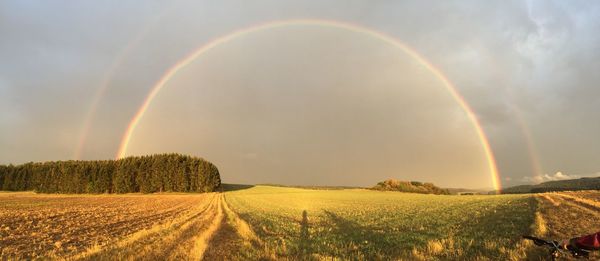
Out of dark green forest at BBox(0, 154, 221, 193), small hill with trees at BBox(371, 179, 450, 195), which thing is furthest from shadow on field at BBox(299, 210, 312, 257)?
small hill with trees at BBox(371, 179, 450, 195)

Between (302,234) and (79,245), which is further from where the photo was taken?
(302,234)

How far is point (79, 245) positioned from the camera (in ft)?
62.4

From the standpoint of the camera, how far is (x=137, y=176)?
13325 centimetres

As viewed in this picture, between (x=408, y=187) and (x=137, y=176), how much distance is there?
4117 inches

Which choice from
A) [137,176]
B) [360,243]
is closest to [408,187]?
[137,176]

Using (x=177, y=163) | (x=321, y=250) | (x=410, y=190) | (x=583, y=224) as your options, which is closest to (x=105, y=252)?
(x=321, y=250)

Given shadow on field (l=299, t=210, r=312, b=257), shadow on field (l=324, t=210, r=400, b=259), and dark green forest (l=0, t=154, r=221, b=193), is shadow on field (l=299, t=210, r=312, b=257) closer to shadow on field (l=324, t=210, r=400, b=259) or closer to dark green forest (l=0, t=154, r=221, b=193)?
shadow on field (l=324, t=210, r=400, b=259)

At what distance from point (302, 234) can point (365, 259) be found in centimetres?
789

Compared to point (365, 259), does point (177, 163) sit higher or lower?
higher

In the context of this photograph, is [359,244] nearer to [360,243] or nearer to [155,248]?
[360,243]

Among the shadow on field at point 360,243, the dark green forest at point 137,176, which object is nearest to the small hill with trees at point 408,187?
the dark green forest at point 137,176

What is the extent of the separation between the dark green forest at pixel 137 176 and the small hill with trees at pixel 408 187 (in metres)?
71.9

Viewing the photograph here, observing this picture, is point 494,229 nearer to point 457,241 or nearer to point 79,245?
point 457,241

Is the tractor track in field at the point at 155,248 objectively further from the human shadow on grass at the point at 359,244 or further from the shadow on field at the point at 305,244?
the human shadow on grass at the point at 359,244
